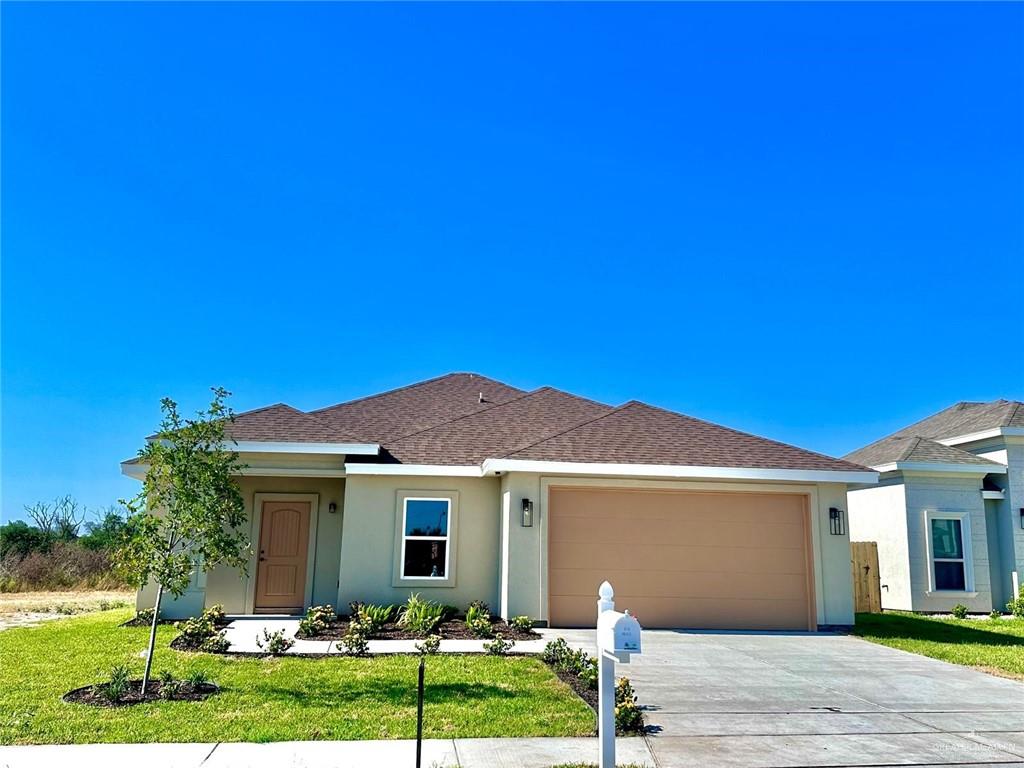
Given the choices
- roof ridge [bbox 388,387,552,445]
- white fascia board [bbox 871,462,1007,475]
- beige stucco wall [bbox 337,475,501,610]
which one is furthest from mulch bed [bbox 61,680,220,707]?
white fascia board [bbox 871,462,1007,475]

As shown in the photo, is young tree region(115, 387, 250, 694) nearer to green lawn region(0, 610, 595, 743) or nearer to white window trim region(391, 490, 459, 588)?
green lawn region(0, 610, 595, 743)

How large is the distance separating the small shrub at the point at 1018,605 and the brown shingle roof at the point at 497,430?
9.82 m

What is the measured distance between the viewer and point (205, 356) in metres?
22.4

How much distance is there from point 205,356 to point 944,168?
21357 mm

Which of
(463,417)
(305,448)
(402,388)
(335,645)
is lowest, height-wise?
(335,645)

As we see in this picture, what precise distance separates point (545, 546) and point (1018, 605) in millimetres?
11187

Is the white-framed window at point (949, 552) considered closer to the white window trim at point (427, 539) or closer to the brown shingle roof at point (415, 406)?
the brown shingle roof at point (415, 406)

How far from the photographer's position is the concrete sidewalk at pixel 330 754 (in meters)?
4.96

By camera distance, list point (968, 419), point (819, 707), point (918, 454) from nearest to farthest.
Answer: point (819, 707)
point (918, 454)
point (968, 419)

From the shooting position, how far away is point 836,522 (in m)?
12.7

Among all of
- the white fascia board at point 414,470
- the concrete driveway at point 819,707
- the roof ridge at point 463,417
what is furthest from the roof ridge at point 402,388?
the concrete driveway at point 819,707

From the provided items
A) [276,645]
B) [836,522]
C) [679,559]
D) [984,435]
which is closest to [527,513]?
[679,559]

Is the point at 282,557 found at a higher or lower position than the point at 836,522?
lower

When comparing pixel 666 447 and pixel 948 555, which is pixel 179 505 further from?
pixel 948 555
